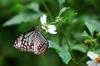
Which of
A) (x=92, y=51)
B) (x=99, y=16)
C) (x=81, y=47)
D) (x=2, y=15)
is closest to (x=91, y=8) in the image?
(x=99, y=16)

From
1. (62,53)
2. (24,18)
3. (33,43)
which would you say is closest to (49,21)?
(24,18)

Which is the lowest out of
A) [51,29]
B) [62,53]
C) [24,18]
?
[24,18]

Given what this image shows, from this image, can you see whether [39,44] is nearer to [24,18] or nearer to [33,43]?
[33,43]

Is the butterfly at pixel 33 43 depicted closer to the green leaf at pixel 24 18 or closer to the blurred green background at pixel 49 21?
the blurred green background at pixel 49 21

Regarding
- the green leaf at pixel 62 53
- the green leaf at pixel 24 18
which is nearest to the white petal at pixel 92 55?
the green leaf at pixel 62 53

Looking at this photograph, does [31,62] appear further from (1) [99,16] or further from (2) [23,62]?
(1) [99,16]

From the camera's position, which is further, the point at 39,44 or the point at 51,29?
the point at 51,29

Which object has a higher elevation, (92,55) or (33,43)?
(33,43)

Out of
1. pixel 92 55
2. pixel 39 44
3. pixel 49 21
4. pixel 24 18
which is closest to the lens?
pixel 39 44

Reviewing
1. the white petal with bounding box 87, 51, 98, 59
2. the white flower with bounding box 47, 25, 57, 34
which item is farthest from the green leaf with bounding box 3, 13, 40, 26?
the white petal with bounding box 87, 51, 98, 59
